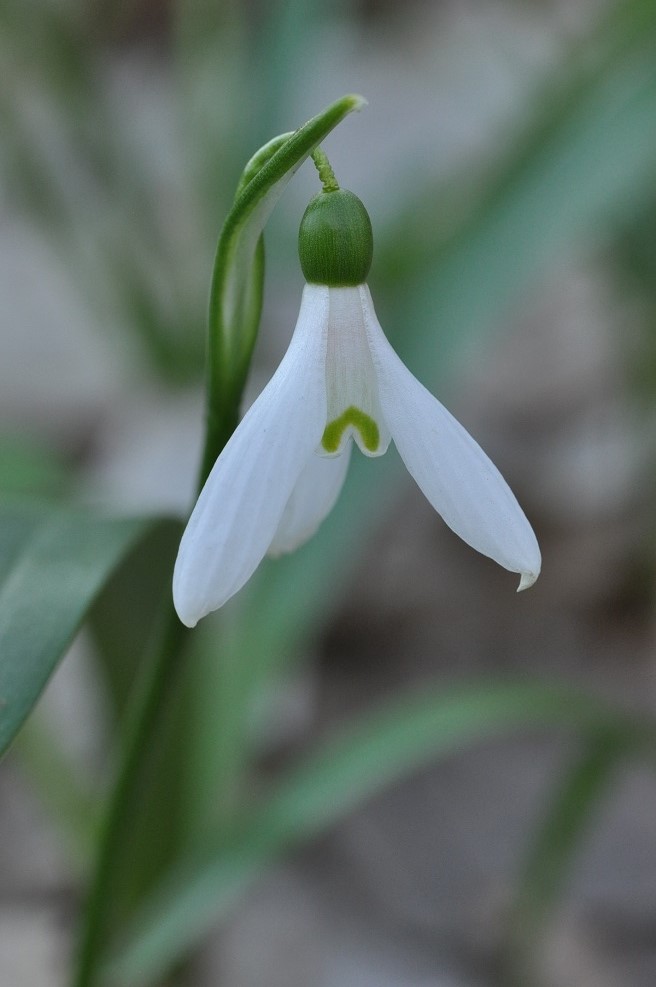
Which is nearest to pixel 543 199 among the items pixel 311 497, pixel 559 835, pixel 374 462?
pixel 374 462

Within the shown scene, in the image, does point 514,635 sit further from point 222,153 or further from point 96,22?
point 96,22

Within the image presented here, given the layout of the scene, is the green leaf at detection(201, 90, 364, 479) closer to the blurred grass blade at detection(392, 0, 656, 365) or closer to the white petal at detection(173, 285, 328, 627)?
the white petal at detection(173, 285, 328, 627)

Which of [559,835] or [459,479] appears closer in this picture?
A: [459,479]

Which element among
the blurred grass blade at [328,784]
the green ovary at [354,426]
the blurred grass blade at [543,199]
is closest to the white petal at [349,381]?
the green ovary at [354,426]

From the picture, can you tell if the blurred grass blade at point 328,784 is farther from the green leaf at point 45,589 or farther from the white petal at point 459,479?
the white petal at point 459,479

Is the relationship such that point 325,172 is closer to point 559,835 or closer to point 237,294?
point 237,294

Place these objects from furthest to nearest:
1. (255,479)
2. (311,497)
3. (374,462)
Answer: (374,462), (311,497), (255,479)
